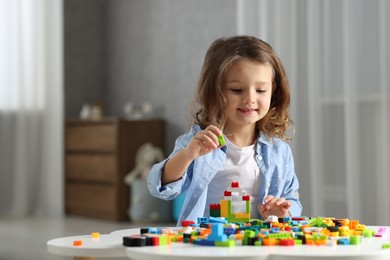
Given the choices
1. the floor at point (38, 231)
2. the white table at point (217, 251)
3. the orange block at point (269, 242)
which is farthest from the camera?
the floor at point (38, 231)

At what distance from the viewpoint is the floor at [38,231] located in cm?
345

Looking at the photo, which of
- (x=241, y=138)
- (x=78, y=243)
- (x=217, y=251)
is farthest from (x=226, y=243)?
(x=241, y=138)

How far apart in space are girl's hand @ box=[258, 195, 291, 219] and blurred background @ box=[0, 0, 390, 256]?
193cm

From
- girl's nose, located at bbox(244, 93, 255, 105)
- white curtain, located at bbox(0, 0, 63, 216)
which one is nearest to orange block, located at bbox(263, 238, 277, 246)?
girl's nose, located at bbox(244, 93, 255, 105)

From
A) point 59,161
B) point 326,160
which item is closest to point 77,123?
point 59,161

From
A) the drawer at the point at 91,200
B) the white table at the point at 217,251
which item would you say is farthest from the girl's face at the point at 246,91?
the drawer at the point at 91,200

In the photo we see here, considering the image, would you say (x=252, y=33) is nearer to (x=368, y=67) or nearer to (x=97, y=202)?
(x=368, y=67)

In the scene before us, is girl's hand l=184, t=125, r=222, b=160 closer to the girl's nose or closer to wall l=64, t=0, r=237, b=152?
the girl's nose

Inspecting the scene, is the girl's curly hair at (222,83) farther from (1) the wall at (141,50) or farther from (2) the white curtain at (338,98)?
(1) the wall at (141,50)

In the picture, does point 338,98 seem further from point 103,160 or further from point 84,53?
point 84,53

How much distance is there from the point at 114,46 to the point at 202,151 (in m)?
4.38

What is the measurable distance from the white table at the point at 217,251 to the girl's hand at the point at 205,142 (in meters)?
0.30

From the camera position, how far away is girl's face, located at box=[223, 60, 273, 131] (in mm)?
1729

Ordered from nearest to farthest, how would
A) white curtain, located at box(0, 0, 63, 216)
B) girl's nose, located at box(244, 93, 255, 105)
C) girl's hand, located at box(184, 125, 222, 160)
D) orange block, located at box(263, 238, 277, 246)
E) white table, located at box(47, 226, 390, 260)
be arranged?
white table, located at box(47, 226, 390, 260)
orange block, located at box(263, 238, 277, 246)
girl's hand, located at box(184, 125, 222, 160)
girl's nose, located at box(244, 93, 255, 105)
white curtain, located at box(0, 0, 63, 216)
